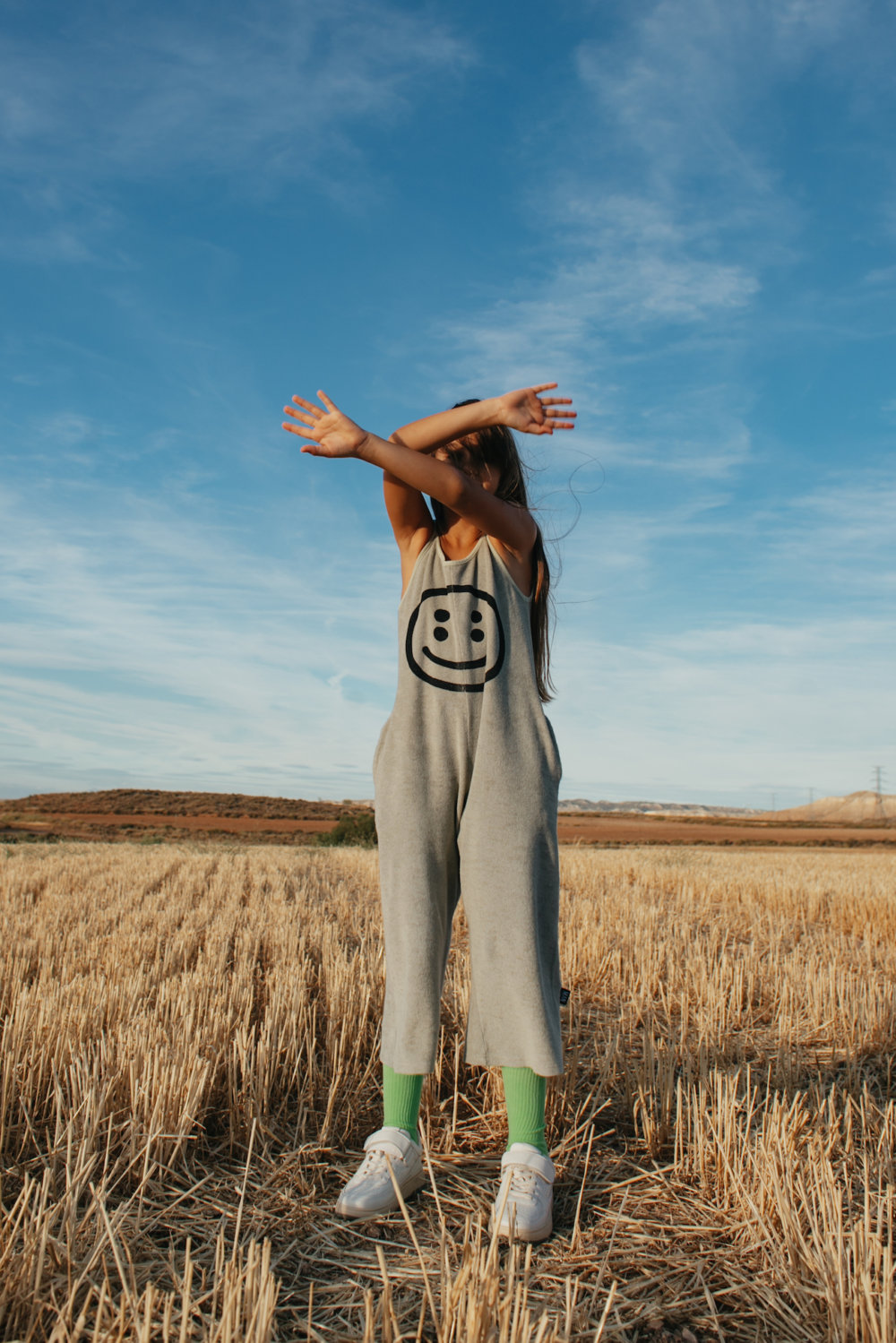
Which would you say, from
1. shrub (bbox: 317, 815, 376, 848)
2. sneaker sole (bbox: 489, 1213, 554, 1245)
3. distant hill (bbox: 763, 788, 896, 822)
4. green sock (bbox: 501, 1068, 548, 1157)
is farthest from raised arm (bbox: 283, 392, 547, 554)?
distant hill (bbox: 763, 788, 896, 822)

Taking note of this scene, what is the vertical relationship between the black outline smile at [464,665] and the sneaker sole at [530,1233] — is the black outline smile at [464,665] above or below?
above

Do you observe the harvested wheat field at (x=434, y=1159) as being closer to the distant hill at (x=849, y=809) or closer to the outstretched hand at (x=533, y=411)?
the outstretched hand at (x=533, y=411)

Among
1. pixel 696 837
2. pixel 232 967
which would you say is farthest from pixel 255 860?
pixel 696 837

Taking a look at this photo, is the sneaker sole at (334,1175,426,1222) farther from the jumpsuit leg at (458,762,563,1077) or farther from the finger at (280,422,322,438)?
the finger at (280,422,322,438)

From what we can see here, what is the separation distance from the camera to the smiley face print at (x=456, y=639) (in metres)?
2.36

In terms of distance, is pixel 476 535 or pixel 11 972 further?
pixel 11 972

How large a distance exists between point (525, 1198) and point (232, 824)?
4247 centimetres

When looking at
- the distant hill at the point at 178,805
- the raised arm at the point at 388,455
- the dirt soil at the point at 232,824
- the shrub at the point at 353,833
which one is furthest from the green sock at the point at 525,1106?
the distant hill at the point at 178,805

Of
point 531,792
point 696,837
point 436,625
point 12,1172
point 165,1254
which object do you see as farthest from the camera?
point 696,837

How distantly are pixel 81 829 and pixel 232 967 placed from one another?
117 ft

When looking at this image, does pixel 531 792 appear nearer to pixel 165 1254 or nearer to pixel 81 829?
pixel 165 1254

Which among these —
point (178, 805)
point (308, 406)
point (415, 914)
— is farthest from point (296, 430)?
point (178, 805)

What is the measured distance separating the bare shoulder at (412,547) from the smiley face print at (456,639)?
15 cm

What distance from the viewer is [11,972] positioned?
14.2 feet
